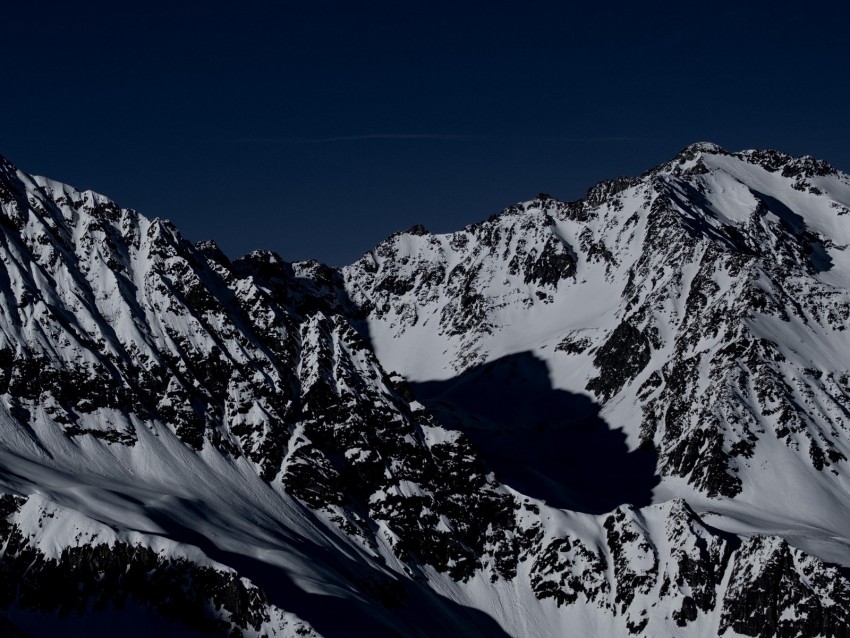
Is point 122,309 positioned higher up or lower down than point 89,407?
higher up

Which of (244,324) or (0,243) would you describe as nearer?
(0,243)

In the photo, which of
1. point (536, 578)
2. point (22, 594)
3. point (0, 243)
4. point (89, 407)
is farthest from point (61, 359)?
point (536, 578)

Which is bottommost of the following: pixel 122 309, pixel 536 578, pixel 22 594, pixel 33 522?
pixel 22 594

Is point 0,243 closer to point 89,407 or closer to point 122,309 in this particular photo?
point 122,309

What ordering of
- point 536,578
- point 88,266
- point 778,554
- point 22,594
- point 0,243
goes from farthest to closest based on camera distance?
point 88,266 < point 0,243 < point 536,578 < point 778,554 < point 22,594

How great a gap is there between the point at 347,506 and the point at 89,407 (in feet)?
137

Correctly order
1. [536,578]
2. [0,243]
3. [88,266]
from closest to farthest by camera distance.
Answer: [536,578], [0,243], [88,266]

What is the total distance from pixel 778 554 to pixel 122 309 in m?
111

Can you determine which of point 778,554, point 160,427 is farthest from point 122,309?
point 778,554

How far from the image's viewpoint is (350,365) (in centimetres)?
17975

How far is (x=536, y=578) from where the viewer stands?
498 feet

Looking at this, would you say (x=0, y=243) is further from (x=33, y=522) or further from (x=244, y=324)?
(x=33, y=522)

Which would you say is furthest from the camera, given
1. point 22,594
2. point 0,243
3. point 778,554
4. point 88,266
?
point 88,266

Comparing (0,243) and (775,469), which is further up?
(775,469)
